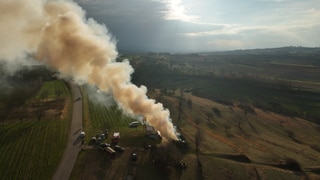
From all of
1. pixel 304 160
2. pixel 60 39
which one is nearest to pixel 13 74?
pixel 60 39

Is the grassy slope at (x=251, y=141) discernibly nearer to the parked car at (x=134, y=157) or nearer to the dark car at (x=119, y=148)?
the parked car at (x=134, y=157)

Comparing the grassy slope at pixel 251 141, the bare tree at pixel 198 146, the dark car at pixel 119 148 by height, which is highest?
the dark car at pixel 119 148

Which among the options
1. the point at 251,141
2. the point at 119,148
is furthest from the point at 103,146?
the point at 251,141

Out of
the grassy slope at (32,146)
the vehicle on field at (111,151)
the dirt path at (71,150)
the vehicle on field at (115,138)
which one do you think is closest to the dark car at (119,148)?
the vehicle on field at (111,151)

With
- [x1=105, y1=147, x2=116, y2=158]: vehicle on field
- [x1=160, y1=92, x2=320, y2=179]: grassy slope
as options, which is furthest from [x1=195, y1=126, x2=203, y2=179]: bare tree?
[x1=105, y1=147, x2=116, y2=158]: vehicle on field

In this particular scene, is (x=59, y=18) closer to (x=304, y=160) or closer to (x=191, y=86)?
(x=304, y=160)

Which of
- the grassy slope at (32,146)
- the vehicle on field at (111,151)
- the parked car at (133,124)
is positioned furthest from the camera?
the parked car at (133,124)

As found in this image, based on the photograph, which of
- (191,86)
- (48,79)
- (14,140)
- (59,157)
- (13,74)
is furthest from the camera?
(191,86)

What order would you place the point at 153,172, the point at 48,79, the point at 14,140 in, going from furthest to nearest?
the point at 48,79 → the point at 14,140 → the point at 153,172
